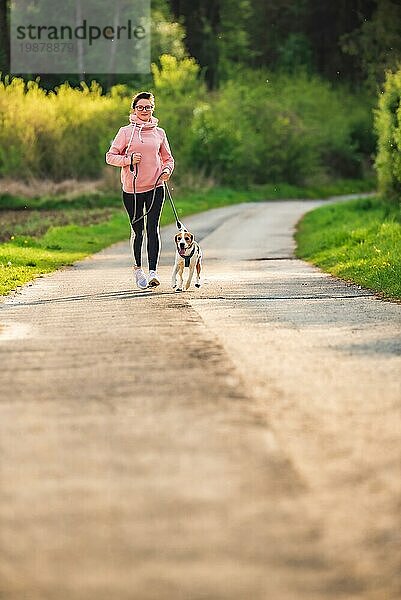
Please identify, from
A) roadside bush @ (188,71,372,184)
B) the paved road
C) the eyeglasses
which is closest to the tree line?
roadside bush @ (188,71,372,184)

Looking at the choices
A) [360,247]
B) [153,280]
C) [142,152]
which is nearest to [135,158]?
[142,152]

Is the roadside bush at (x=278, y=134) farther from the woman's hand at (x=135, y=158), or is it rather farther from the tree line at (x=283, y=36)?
the woman's hand at (x=135, y=158)

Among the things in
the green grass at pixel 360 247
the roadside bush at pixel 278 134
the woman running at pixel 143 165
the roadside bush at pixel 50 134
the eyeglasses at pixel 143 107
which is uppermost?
the eyeglasses at pixel 143 107

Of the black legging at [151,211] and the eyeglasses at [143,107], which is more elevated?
the eyeglasses at [143,107]

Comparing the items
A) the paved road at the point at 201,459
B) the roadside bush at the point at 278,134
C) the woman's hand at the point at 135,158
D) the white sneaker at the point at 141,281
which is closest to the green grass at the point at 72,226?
the white sneaker at the point at 141,281

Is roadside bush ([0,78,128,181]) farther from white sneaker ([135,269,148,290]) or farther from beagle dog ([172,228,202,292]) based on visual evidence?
beagle dog ([172,228,202,292])

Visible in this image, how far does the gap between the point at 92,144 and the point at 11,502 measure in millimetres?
48118

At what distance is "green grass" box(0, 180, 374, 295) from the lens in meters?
20.1

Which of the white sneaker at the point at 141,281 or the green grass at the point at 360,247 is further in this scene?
the green grass at the point at 360,247

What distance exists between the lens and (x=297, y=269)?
64.0ft

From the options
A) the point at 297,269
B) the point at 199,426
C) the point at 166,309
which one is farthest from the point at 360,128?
the point at 199,426

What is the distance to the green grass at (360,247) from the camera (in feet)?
52.9

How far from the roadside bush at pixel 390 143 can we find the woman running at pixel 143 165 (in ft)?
50.3

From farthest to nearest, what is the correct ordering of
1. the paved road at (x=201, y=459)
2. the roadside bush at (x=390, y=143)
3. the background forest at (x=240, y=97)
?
the background forest at (x=240, y=97), the roadside bush at (x=390, y=143), the paved road at (x=201, y=459)
